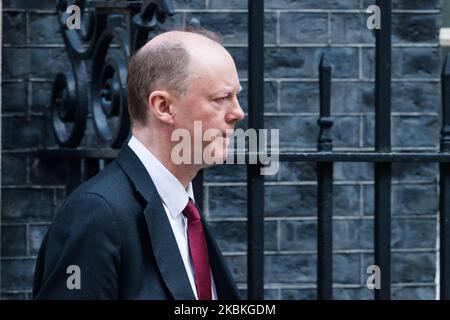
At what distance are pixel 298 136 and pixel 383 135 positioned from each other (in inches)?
50.7

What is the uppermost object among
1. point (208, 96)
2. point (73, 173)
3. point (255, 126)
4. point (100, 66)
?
point (100, 66)

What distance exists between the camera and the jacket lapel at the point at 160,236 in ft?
9.37

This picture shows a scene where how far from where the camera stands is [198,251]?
3.01 metres

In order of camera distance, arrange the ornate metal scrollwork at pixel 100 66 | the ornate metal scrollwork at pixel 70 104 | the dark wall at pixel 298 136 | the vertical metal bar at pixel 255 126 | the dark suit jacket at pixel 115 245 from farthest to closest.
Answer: the dark wall at pixel 298 136, the ornate metal scrollwork at pixel 70 104, the ornate metal scrollwork at pixel 100 66, the vertical metal bar at pixel 255 126, the dark suit jacket at pixel 115 245

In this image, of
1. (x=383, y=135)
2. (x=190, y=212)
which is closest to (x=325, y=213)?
(x=383, y=135)

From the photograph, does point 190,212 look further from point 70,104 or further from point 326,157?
point 70,104

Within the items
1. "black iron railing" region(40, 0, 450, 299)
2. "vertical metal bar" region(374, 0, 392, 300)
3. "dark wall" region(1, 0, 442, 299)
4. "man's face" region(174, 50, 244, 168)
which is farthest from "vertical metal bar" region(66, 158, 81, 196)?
"man's face" region(174, 50, 244, 168)

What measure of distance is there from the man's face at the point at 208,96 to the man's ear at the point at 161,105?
2 cm

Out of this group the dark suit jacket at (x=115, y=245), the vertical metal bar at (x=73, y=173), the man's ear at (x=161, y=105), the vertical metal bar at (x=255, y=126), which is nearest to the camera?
the dark suit jacket at (x=115, y=245)

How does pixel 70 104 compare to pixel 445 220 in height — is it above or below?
above

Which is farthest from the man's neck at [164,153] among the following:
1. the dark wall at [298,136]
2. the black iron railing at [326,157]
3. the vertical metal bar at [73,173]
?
the dark wall at [298,136]

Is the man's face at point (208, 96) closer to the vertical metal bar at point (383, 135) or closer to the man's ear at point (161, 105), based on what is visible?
the man's ear at point (161, 105)

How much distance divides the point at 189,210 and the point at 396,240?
2349mm
